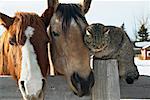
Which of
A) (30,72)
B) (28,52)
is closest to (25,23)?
(28,52)

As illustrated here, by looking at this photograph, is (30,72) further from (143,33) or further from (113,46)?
(143,33)

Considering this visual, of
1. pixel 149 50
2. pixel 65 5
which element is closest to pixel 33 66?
pixel 65 5

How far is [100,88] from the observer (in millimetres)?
2162

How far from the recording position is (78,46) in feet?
7.58

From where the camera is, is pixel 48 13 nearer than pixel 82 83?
No

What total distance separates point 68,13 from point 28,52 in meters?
0.49

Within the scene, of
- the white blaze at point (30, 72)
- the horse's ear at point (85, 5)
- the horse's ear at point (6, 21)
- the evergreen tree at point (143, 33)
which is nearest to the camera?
the white blaze at point (30, 72)

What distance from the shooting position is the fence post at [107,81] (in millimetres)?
2141

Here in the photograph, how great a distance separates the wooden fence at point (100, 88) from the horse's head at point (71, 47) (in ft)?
0.15

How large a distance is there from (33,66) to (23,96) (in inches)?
7.2

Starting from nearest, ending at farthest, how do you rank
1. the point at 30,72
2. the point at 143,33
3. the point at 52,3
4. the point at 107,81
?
the point at 30,72 → the point at 107,81 → the point at 52,3 → the point at 143,33

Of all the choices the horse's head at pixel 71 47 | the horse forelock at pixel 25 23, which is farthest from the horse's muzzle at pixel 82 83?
the horse forelock at pixel 25 23

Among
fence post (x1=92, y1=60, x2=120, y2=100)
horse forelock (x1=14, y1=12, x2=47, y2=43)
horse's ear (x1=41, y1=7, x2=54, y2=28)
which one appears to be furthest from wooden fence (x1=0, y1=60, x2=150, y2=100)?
horse's ear (x1=41, y1=7, x2=54, y2=28)

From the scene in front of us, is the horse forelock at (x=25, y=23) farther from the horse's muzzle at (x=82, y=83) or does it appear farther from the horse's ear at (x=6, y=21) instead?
the horse's muzzle at (x=82, y=83)
